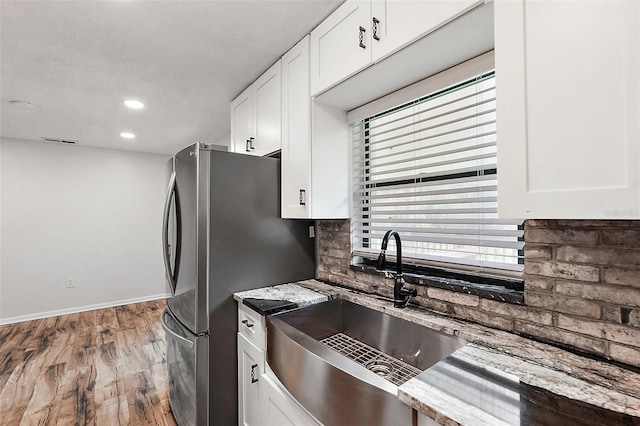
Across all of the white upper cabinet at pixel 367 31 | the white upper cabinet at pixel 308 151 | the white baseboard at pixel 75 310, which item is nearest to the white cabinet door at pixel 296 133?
the white upper cabinet at pixel 308 151

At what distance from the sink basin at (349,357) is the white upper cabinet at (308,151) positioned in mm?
608

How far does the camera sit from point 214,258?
5.58ft

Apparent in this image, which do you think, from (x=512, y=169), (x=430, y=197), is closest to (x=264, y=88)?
(x=430, y=197)

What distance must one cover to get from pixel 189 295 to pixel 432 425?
1445 mm

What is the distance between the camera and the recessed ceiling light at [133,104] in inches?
104

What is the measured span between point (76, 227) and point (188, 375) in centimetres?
379

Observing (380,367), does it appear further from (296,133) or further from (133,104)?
(133,104)

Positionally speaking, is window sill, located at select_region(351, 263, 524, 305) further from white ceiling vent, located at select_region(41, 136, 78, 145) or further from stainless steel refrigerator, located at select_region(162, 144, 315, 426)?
white ceiling vent, located at select_region(41, 136, 78, 145)

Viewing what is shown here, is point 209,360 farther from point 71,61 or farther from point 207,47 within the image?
point 71,61

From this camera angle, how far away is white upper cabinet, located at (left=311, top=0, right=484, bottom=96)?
1.08 metres

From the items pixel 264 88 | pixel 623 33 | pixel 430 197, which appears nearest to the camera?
pixel 623 33

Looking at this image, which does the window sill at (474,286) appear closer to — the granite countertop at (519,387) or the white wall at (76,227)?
the granite countertop at (519,387)

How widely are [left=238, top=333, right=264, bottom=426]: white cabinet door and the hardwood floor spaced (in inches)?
30.5

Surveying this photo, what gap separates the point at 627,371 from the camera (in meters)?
0.88
